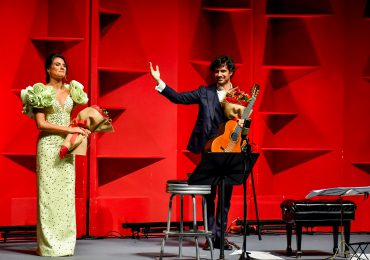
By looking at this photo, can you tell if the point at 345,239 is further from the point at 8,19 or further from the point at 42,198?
the point at 8,19

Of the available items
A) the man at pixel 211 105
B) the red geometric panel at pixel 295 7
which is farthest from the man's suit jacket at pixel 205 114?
the red geometric panel at pixel 295 7

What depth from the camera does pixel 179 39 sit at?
312 inches

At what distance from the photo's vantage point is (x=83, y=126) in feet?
20.0

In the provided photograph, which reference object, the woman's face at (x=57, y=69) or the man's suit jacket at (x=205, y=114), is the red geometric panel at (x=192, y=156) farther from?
the woman's face at (x=57, y=69)

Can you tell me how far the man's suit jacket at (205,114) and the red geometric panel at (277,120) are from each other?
2.04 meters

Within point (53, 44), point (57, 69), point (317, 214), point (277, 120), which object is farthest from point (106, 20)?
point (317, 214)

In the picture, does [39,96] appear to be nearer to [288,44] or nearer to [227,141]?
[227,141]

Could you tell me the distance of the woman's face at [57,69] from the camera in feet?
19.9

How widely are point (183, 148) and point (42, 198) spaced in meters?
2.35

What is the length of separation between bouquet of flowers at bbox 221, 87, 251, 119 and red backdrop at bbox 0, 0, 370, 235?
1.64 meters

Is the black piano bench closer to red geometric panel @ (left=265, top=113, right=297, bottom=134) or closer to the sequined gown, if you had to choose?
the sequined gown

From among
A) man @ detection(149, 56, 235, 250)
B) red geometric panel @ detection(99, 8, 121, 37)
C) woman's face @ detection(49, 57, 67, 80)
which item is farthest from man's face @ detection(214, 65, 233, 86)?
red geometric panel @ detection(99, 8, 121, 37)

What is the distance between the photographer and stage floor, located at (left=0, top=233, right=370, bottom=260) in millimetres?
6043

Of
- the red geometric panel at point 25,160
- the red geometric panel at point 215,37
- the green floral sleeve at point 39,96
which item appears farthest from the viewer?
the red geometric panel at point 215,37
